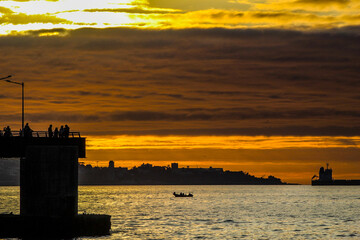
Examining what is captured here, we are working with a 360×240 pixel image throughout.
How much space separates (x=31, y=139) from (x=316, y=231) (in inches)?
2009

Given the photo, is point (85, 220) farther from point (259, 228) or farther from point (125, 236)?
point (259, 228)

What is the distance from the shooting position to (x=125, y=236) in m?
88.2

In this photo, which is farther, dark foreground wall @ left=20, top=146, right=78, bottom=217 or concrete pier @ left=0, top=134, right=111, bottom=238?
dark foreground wall @ left=20, top=146, right=78, bottom=217

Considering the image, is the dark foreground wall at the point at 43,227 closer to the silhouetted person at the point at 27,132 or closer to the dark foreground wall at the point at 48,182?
the dark foreground wall at the point at 48,182

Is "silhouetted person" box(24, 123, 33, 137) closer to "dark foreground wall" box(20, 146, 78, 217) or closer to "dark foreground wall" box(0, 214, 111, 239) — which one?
"dark foreground wall" box(20, 146, 78, 217)

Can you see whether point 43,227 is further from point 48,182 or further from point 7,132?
point 7,132

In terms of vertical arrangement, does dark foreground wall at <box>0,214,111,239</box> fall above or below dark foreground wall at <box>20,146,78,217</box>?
below

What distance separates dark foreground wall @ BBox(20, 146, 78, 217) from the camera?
68625 millimetres

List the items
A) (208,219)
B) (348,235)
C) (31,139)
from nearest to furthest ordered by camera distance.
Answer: (31,139), (348,235), (208,219)

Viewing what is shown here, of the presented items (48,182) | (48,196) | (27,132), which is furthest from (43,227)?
(27,132)

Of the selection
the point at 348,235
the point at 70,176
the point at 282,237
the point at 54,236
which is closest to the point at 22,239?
the point at 54,236

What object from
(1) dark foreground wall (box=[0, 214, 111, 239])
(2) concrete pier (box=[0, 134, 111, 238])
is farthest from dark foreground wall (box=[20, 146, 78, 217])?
(1) dark foreground wall (box=[0, 214, 111, 239])

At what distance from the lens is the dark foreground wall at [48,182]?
6862 centimetres

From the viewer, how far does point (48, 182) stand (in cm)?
6881
